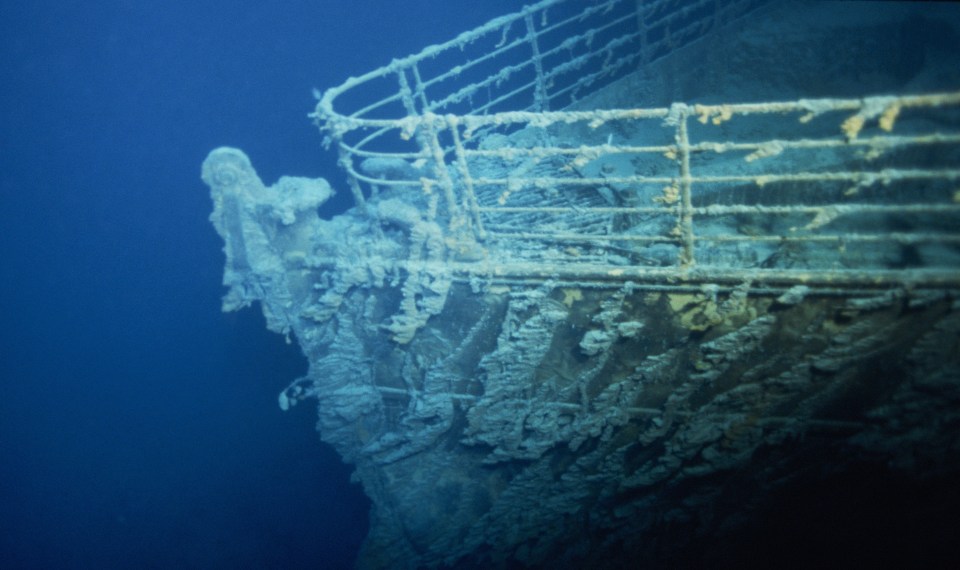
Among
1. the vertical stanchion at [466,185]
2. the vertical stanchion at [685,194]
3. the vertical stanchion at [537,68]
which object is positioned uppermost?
the vertical stanchion at [537,68]

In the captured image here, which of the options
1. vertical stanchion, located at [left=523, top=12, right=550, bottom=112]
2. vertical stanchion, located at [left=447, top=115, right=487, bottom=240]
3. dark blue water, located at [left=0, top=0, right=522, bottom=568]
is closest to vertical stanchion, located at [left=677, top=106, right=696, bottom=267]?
vertical stanchion, located at [left=447, top=115, right=487, bottom=240]

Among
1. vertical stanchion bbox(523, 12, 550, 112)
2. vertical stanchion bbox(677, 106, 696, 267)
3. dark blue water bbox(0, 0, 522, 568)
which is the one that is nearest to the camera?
vertical stanchion bbox(677, 106, 696, 267)

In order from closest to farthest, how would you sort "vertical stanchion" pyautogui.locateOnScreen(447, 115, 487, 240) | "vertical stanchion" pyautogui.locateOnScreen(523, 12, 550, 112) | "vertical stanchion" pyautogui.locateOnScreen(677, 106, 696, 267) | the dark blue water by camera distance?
"vertical stanchion" pyautogui.locateOnScreen(677, 106, 696, 267) < "vertical stanchion" pyautogui.locateOnScreen(447, 115, 487, 240) < "vertical stanchion" pyautogui.locateOnScreen(523, 12, 550, 112) < the dark blue water

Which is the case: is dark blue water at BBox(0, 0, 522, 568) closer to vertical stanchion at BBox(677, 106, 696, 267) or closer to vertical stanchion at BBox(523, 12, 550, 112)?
vertical stanchion at BBox(523, 12, 550, 112)

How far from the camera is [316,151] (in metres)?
24.1

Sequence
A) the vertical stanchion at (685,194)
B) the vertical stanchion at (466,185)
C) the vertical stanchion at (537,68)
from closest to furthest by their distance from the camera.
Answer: the vertical stanchion at (685,194)
the vertical stanchion at (466,185)
the vertical stanchion at (537,68)

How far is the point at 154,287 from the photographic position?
74.8ft

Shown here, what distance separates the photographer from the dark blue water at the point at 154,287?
12688 mm

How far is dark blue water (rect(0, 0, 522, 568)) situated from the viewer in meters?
12.7

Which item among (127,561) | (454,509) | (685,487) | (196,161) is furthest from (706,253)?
(196,161)

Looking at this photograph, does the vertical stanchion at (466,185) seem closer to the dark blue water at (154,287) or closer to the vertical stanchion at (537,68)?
the vertical stanchion at (537,68)

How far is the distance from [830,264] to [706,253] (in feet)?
2.24

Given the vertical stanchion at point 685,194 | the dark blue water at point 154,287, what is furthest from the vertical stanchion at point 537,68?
the dark blue water at point 154,287

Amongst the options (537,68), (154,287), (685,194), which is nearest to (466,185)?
(685,194)
